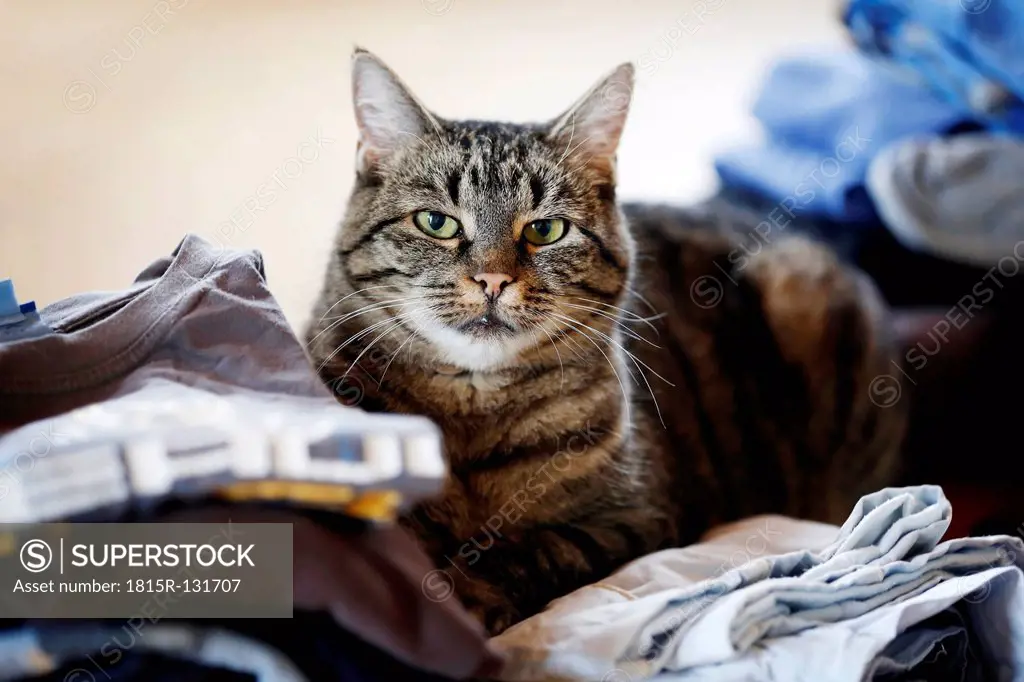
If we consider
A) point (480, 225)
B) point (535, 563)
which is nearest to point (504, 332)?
point (480, 225)

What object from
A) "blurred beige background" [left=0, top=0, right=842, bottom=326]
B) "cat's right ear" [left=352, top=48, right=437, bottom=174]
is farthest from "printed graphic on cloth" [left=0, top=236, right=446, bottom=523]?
"blurred beige background" [left=0, top=0, right=842, bottom=326]

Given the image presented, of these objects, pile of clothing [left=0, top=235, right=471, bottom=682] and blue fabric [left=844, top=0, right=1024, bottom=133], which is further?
blue fabric [left=844, top=0, right=1024, bottom=133]

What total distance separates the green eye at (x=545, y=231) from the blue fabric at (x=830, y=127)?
0.69 metres

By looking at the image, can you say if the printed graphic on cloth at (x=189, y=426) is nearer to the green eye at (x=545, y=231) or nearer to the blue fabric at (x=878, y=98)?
the green eye at (x=545, y=231)

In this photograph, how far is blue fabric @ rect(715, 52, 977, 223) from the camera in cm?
161

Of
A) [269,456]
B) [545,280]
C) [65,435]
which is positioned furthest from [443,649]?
[545,280]

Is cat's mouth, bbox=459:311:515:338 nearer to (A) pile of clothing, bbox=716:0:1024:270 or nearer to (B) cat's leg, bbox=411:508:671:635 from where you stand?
(B) cat's leg, bbox=411:508:671:635

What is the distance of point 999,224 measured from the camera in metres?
1.52

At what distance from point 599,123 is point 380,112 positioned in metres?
0.29

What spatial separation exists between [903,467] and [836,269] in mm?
372

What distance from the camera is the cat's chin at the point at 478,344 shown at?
106cm

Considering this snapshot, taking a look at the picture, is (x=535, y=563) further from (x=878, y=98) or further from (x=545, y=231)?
(x=878, y=98)

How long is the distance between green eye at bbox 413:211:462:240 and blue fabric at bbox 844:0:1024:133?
105 cm

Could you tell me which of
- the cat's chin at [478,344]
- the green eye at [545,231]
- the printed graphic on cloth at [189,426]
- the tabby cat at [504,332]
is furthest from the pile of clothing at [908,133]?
the printed graphic on cloth at [189,426]
